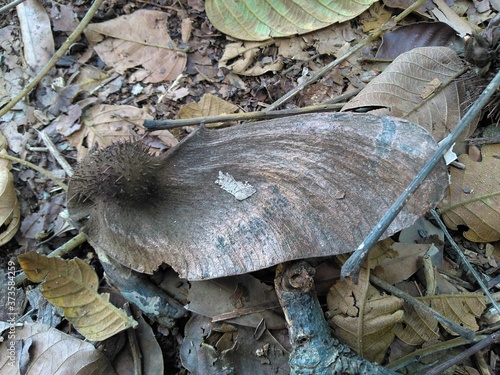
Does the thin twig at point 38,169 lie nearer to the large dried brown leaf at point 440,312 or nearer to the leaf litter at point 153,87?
the leaf litter at point 153,87

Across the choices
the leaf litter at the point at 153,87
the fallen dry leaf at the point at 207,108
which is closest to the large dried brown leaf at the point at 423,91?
the leaf litter at the point at 153,87

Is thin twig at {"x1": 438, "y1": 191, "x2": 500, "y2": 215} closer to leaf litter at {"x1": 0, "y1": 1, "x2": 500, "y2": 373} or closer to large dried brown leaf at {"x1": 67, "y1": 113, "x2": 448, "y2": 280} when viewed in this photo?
leaf litter at {"x1": 0, "y1": 1, "x2": 500, "y2": 373}

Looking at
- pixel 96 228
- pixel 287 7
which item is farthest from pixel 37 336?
pixel 287 7

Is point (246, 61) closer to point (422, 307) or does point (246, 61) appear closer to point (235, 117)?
point (235, 117)

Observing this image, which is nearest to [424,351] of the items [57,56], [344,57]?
[344,57]

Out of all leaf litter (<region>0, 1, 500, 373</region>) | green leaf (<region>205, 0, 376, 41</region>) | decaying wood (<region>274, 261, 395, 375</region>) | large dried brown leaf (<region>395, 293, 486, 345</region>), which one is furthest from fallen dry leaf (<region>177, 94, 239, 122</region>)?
large dried brown leaf (<region>395, 293, 486, 345</region>)

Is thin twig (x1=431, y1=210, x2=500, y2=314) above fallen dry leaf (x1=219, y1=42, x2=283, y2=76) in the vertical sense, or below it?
below

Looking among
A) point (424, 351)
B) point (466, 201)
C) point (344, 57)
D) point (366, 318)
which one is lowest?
point (424, 351)
